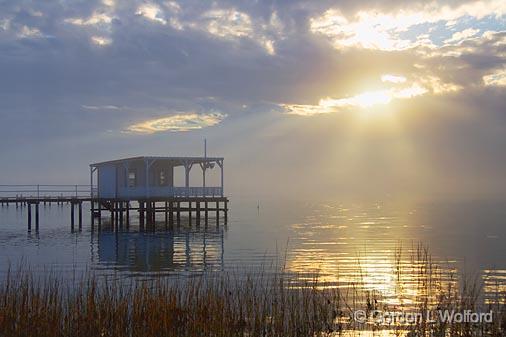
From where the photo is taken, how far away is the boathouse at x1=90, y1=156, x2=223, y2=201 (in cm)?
4644

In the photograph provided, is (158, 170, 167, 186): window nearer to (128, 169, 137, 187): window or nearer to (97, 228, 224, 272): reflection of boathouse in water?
(128, 169, 137, 187): window

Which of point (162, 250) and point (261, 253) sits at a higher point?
point (162, 250)

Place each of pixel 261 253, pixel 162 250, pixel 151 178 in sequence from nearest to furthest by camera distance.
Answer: pixel 261 253
pixel 162 250
pixel 151 178

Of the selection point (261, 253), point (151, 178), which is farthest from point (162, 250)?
point (151, 178)

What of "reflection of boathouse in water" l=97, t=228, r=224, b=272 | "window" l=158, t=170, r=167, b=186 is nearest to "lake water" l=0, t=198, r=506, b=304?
"reflection of boathouse in water" l=97, t=228, r=224, b=272

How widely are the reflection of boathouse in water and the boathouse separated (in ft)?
10.1

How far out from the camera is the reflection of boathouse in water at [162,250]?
1101 inches

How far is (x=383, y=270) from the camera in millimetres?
24734

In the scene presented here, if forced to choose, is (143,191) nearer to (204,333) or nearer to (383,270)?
(383,270)

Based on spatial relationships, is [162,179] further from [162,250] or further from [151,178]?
[162,250]

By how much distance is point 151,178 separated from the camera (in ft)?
159

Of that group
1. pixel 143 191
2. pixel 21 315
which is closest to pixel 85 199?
pixel 143 191

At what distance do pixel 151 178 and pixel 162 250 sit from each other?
14952 millimetres

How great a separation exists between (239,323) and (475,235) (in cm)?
3993
